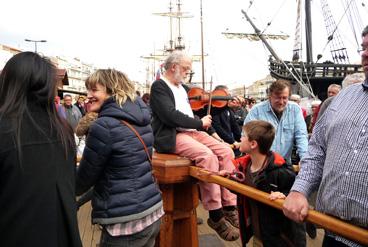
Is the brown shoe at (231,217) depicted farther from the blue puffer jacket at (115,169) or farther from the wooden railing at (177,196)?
the blue puffer jacket at (115,169)

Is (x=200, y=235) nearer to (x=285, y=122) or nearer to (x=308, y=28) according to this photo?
(x=285, y=122)

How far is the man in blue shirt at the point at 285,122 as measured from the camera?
315cm

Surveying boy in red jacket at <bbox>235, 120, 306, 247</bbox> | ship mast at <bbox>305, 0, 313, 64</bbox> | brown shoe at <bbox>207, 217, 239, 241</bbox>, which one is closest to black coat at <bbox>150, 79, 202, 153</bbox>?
boy in red jacket at <bbox>235, 120, 306, 247</bbox>

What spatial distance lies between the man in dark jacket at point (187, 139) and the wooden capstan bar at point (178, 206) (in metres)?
0.10

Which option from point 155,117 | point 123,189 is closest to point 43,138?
point 123,189

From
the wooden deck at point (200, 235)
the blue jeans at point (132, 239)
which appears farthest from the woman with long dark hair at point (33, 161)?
the wooden deck at point (200, 235)

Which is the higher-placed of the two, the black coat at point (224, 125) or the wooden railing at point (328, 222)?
the black coat at point (224, 125)

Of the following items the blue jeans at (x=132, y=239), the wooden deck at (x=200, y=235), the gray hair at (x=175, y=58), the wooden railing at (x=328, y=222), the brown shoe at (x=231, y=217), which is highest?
the gray hair at (x=175, y=58)

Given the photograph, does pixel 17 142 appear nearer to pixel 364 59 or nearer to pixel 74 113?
pixel 364 59

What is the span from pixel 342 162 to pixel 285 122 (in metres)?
1.78

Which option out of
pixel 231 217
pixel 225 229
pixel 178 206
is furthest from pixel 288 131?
pixel 178 206

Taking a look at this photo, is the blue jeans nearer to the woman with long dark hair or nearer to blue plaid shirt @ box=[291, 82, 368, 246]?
the woman with long dark hair

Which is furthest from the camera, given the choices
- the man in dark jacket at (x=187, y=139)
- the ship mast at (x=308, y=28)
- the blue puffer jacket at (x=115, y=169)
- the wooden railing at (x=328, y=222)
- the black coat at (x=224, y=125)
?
the ship mast at (x=308, y=28)

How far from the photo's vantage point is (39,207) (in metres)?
1.36
